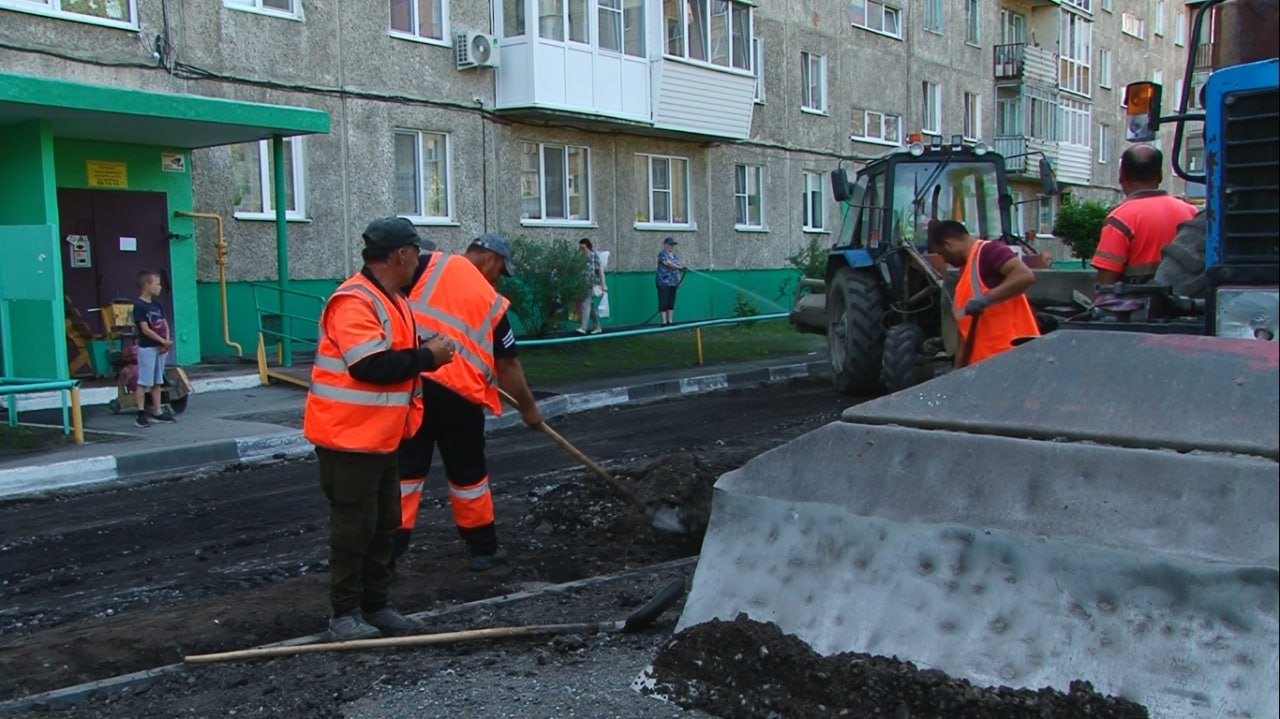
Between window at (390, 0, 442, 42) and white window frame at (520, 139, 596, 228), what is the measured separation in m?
2.45

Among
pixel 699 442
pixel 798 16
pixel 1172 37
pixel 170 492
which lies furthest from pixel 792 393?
pixel 1172 37

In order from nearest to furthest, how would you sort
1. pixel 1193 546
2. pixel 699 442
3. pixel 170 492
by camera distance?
1. pixel 1193 546
2. pixel 170 492
3. pixel 699 442

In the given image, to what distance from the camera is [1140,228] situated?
546 cm

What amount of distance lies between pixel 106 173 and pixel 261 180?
2.56 metres

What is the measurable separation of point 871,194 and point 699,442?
3663 mm

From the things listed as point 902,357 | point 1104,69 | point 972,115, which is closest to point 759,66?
point 972,115

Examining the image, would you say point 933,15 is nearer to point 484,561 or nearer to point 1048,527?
point 484,561

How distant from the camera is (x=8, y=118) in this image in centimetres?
1199

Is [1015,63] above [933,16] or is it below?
below

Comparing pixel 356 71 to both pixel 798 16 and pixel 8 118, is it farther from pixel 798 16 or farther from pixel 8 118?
pixel 798 16

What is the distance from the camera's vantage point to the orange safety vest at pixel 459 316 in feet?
18.9

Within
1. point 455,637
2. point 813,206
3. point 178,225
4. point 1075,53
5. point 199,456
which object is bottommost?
point 199,456

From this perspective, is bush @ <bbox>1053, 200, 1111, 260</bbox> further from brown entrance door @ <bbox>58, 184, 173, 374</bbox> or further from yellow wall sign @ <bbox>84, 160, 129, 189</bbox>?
yellow wall sign @ <bbox>84, 160, 129, 189</bbox>

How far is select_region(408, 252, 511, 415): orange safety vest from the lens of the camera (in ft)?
18.9
